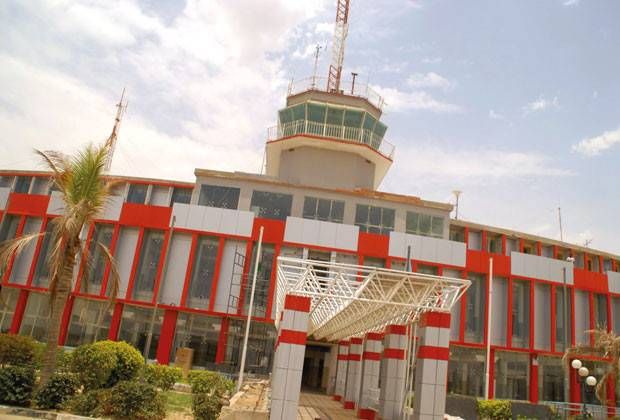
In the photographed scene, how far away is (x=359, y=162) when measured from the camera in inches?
1642

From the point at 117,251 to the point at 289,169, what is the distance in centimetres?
1495

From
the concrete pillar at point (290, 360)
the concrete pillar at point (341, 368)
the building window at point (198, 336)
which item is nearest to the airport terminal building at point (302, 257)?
the building window at point (198, 336)

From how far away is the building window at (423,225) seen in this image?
124 ft

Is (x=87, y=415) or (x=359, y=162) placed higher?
(x=359, y=162)

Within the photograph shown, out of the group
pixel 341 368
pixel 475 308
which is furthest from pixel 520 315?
pixel 341 368

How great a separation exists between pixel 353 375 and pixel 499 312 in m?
16.3

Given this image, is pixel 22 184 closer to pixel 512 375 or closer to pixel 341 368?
pixel 341 368

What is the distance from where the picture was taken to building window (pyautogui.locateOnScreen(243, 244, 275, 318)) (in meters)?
34.0

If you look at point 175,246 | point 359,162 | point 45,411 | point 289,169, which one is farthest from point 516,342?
point 45,411

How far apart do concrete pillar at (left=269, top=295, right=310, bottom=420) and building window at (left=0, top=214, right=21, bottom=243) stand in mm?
33352

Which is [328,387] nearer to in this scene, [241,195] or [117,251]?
[241,195]

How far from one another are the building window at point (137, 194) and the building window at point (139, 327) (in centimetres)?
1083

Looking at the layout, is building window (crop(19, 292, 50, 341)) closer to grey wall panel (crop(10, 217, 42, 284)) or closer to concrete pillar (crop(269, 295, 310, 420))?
grey wall panel (crop(10, 217, 42, 284))

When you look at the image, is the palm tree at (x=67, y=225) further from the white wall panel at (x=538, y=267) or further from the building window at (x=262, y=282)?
the white wall panel at (x=538, y=267)
